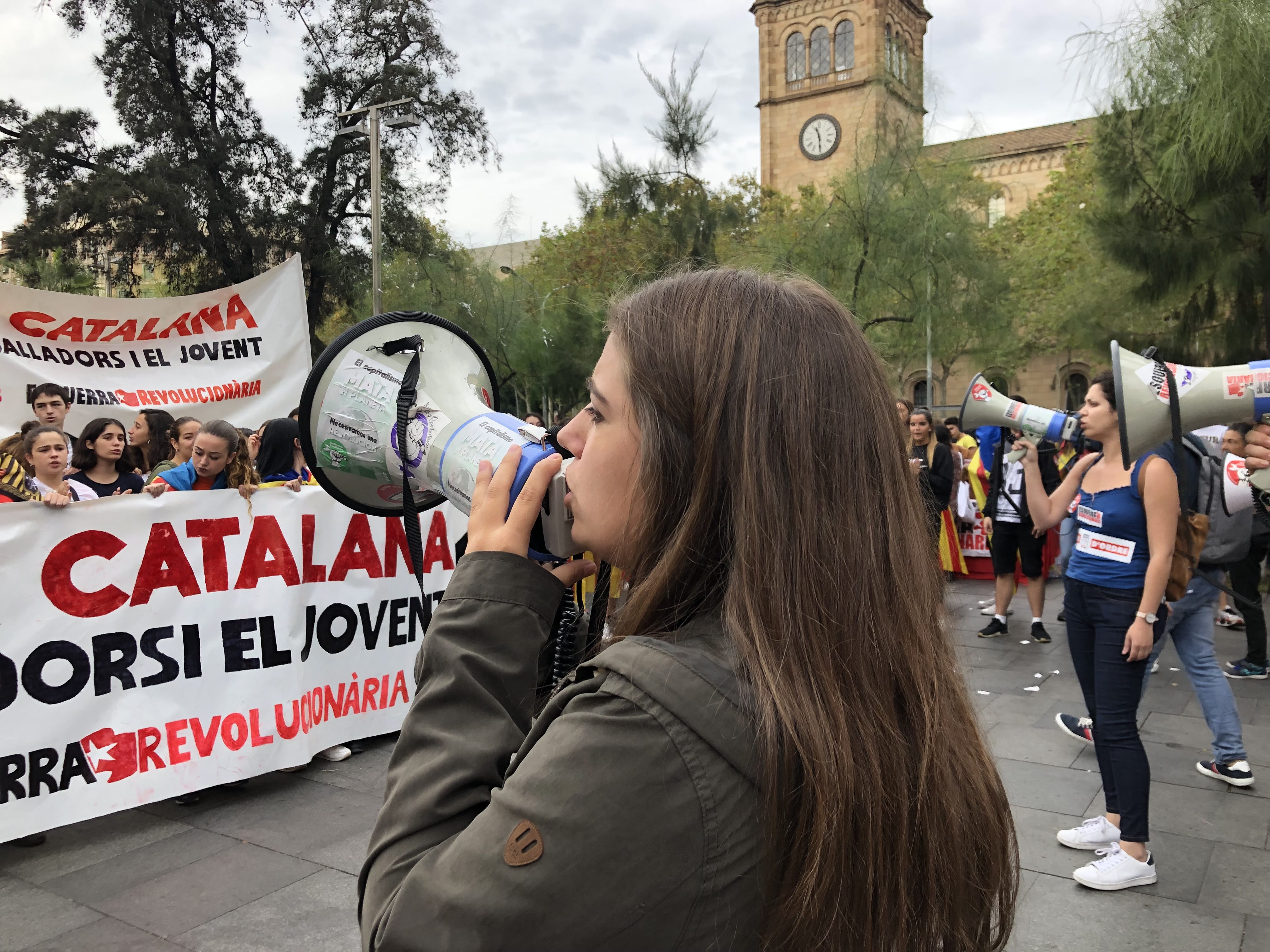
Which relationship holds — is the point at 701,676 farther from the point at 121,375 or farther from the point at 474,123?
the point at 474,123

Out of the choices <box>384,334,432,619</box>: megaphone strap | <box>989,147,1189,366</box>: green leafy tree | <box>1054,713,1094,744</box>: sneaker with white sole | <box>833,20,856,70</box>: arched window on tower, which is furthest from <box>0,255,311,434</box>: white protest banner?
<box>833,20,856,70</box>: arched window on tower

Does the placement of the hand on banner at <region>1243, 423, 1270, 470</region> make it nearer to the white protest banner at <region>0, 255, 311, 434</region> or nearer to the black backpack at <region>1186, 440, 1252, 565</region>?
the black backpack at <region>1186, 440, 1252, 565</region>

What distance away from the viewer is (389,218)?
1959cm

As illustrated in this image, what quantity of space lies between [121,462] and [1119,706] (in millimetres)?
5286

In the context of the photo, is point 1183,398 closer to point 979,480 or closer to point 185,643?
point 185,643

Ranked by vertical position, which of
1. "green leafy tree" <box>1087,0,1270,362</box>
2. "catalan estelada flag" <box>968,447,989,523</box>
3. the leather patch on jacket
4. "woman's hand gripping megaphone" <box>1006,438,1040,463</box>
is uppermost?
"green leafy tree" <box>1087,0,1270,362</box>

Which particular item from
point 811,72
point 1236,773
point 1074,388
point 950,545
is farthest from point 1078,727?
point 811,72

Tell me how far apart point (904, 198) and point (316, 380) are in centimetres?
1603

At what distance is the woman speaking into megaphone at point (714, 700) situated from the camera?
0.83m

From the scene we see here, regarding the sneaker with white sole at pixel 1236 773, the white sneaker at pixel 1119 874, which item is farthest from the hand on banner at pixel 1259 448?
the sneaker with white sole at pixel 1236 773

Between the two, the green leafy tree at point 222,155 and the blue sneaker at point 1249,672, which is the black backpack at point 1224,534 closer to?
the blue sneaker at point 1249,672

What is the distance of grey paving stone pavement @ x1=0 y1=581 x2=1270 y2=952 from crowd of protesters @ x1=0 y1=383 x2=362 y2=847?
27cm

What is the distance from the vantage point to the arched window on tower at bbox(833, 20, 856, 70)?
55125 mm

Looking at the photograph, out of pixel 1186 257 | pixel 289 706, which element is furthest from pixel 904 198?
pixel 289 706
